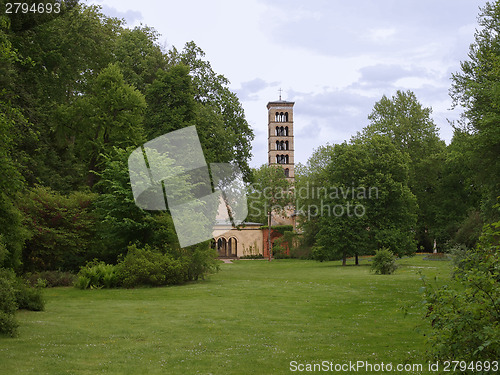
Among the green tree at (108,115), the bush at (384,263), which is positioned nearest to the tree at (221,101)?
the green tree at (108,115)

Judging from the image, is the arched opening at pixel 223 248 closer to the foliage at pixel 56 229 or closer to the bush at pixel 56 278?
the foliage at pixel 56 229

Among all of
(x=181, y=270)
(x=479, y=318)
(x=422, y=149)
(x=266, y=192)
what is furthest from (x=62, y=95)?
(x=422, y=149)

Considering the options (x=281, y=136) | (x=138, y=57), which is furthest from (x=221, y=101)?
(x=281, y=136)

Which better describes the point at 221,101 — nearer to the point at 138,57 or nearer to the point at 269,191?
the point at 138,57

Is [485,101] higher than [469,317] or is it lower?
higher

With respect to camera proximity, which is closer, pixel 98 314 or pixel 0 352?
pixel 0 352

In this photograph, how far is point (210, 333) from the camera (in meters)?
10.5

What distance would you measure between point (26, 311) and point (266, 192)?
35081 millimetres

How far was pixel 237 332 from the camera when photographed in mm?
10594

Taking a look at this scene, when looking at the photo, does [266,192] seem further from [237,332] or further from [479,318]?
[479,318]

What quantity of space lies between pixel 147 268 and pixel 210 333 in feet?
34.7

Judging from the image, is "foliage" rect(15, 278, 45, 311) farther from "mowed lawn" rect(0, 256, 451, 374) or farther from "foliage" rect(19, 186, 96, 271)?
"foliage" rect(19, 186, 96, 271)

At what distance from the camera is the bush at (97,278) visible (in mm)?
19625

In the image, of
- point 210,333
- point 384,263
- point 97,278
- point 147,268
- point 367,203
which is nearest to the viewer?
point 210,333
